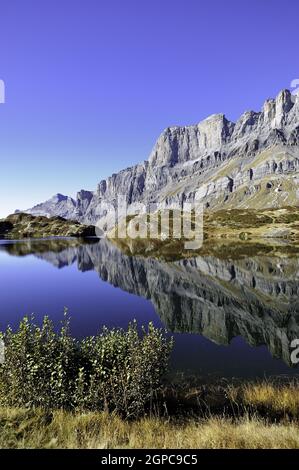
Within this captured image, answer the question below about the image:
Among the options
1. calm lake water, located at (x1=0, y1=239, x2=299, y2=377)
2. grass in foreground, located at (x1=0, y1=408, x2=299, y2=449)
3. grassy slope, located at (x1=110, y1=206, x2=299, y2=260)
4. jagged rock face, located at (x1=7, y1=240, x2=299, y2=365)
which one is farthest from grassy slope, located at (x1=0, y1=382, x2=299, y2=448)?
grassy slope, located at (x1=110, y1=206, x2=299, y2=260)

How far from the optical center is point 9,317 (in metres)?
36.2

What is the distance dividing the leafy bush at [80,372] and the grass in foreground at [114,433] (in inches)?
31.2

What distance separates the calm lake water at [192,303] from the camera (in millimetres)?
26844

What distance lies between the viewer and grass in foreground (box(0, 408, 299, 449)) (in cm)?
1048

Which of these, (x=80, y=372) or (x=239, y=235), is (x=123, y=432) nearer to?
(x=80, y=372)

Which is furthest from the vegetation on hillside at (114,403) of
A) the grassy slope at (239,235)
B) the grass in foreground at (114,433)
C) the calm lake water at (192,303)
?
the grassy slope at (239,235)

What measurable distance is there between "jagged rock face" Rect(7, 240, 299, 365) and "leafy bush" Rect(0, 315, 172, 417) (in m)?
14.8

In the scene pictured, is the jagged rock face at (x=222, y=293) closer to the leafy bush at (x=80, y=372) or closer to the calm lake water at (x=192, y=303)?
the calm lake water at (x=192, y=303)

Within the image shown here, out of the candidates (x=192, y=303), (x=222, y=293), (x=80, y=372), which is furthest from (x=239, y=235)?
(x=80, y=372)

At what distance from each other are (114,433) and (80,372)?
3105 millimetres

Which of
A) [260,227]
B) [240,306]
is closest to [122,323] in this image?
[240,306]
